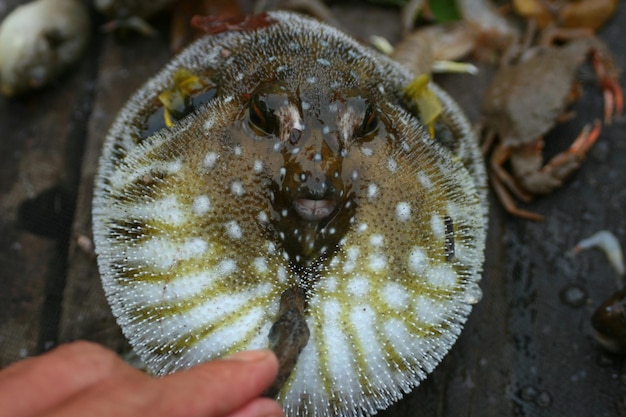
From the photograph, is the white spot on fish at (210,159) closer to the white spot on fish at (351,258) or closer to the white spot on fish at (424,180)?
the white spot on fish at (351,258)

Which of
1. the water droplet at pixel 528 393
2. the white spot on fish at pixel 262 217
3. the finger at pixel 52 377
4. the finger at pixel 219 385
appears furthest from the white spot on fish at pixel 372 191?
the water droplet at pixel 528 393

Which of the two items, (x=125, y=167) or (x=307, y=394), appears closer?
(x=307, y=394)

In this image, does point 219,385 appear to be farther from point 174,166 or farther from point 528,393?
point 528,393

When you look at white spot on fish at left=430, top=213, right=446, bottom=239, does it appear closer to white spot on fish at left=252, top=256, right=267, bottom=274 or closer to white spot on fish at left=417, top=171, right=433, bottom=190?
white spot on fish at left=417, top=171, right=433, bottom=190

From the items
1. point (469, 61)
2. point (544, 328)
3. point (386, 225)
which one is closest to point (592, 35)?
point (469, 61)

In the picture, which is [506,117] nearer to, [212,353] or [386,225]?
[386,225]

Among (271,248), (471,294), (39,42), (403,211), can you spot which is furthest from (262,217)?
(39,42)
